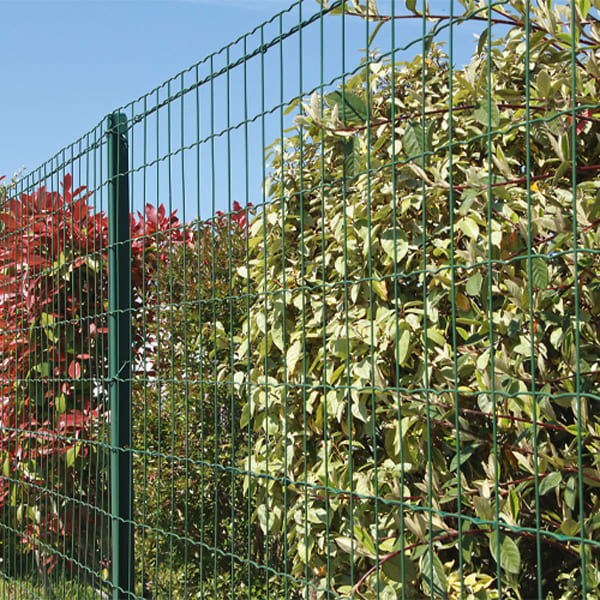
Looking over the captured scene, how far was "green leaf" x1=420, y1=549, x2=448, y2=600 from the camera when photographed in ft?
5.99

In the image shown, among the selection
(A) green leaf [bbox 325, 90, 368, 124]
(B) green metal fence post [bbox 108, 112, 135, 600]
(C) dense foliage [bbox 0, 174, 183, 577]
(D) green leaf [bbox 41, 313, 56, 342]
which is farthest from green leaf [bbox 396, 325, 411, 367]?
(D) green leaf [bbox 41, 313, 56, 342]

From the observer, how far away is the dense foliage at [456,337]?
1674 millimetres

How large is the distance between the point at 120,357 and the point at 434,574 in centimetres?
172

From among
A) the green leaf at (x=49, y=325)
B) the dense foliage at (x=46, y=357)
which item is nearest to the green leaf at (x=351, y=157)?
the dense foliage at (x=46, y=357)

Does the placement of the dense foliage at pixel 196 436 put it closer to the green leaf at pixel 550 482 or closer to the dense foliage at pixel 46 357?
the dense foliage at pixel 46 357

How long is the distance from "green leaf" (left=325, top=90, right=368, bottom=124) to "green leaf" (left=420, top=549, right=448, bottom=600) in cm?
121

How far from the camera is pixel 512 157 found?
84.3 inches

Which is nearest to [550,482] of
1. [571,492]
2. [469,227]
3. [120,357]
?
[571,492]

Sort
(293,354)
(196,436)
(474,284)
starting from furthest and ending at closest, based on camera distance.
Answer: (196,436)
(293,354)
(474,284)

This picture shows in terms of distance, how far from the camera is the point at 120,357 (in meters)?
3.05

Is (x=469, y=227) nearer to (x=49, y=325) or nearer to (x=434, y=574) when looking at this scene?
(x=434, y=574)

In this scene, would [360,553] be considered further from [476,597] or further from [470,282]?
[470,282]

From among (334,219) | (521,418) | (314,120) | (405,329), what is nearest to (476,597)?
(521,418)

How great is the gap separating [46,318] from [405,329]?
2.61 metres
